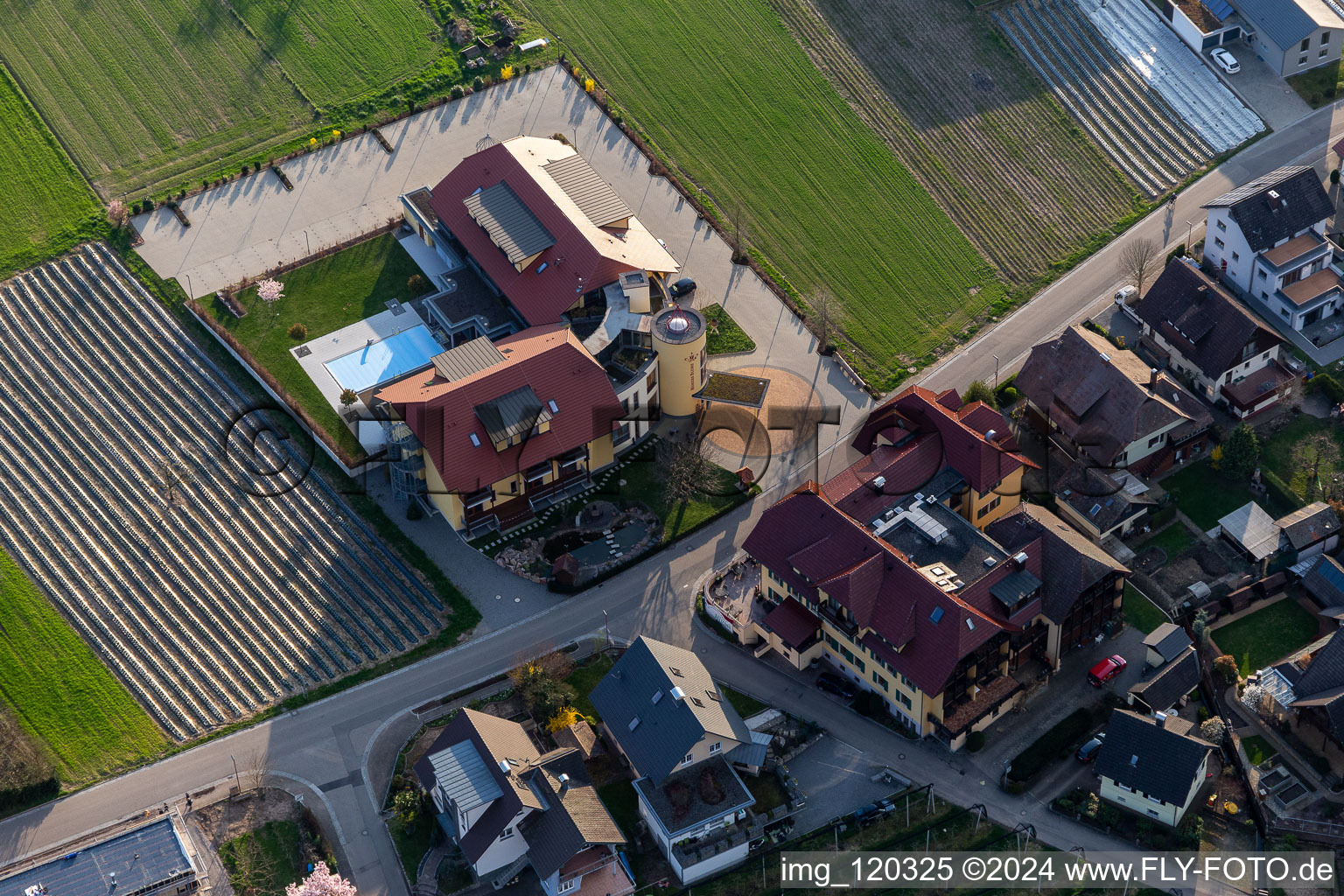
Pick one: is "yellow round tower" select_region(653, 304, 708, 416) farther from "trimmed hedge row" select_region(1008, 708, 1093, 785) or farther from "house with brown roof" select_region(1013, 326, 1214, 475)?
"trimmed hedge row" select_region(1008, 708, 1093, 785)

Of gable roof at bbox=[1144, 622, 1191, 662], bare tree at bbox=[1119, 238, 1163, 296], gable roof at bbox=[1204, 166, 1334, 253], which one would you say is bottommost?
gable roof at bbox=[1144, 622, 1191, 662]

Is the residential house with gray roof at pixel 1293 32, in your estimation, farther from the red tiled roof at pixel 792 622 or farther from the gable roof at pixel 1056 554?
the red tiled roof at pixel 792 622

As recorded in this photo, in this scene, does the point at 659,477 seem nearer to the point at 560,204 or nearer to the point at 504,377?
the point at 504,377

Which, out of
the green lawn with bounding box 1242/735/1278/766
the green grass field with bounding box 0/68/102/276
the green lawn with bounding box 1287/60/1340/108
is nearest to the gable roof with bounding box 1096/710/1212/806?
the green lawn with bounding box 1242/735/1278/766

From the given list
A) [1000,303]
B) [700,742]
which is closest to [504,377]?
[700,742]

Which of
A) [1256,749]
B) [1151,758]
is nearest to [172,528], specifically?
[1151,758]

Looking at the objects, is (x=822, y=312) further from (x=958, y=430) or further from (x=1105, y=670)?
(x=1105, y=670)
